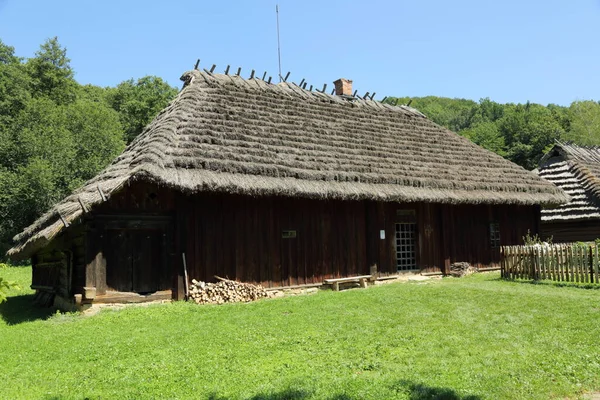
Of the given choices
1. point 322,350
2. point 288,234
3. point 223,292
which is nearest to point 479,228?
point 288,234

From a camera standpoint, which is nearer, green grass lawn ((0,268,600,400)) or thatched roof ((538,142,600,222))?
green grass lawn ((0,268,600,400))

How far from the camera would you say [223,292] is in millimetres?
12070

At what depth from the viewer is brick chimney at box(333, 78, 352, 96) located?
67.1 ft

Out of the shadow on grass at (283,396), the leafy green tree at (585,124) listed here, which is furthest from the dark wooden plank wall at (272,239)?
the leafy green tree at (585,124)

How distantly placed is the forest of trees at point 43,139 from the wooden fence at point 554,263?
2277cm

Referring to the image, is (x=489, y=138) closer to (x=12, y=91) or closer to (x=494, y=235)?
(x=494, y=235)

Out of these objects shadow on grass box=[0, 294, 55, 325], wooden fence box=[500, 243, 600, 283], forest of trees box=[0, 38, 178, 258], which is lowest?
shadow on grass box=[0, 294, 55, 325]

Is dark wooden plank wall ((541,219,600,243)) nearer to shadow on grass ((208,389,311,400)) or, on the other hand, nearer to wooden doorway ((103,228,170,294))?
wooden doorway ((103,228,170,294))

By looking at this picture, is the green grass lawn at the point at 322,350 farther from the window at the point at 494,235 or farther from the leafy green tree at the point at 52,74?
the leafy green tree at the point at 52,74

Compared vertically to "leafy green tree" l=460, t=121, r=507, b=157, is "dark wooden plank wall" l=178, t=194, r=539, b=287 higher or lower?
lower

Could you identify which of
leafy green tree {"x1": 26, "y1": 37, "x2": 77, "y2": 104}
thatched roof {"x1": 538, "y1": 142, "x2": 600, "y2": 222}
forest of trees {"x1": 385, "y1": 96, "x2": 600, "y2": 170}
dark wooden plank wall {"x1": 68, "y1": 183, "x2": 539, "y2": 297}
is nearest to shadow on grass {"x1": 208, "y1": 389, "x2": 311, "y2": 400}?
dark wooden plank wall {"x1": 68, "y1": 183, "x2": 539, "y2": 297}

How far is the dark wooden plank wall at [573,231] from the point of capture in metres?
20.9

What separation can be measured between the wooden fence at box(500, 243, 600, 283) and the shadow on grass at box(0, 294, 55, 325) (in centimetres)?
1260

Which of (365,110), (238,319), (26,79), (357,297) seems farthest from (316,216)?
(26,79)
